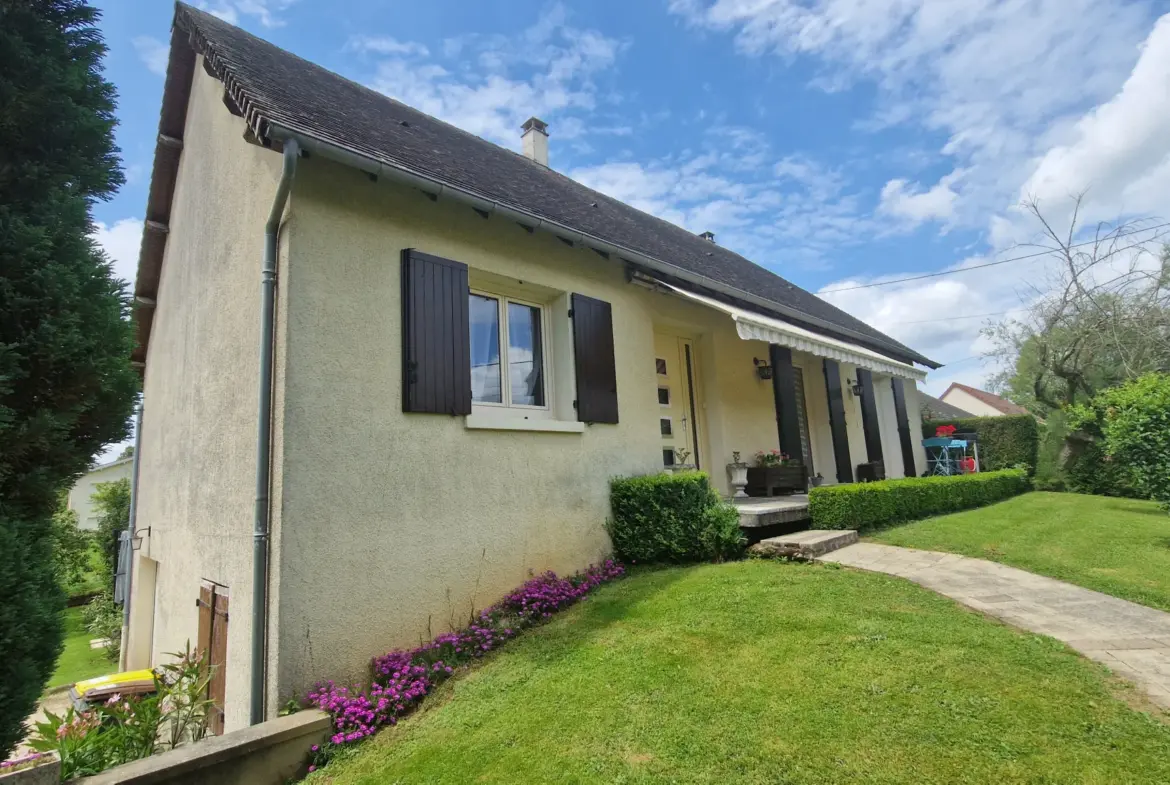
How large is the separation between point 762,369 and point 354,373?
11.1m

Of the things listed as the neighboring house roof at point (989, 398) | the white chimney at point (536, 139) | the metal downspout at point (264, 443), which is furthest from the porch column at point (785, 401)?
the neighboring house roof at point (989, 398)

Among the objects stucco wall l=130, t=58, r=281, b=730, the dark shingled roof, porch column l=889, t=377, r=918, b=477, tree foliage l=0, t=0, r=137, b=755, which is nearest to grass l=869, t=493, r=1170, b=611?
porch column l=889, t=377, r=918, b=477

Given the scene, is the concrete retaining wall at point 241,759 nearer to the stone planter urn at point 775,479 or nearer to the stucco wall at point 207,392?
the stucco wall at point 207,392

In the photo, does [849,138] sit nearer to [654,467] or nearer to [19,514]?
[654,467]

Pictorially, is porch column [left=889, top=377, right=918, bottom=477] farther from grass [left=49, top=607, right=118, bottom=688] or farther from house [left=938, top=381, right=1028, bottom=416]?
house [left=938, top=381, right=1028, bottom=416]

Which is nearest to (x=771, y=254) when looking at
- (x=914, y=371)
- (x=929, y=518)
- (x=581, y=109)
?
(x=914, y=371)

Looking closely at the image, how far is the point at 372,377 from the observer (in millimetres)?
6418

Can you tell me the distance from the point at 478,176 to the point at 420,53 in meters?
3.81

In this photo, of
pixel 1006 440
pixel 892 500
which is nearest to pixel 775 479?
pixel 892 500

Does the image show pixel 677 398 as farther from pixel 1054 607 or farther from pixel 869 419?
pixel 1054 607

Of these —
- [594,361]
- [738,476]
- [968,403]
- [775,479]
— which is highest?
[968,403]

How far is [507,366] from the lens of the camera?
27.2ft

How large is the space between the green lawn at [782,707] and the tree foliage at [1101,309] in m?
20.4

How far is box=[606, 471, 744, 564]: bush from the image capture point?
28.0ft
